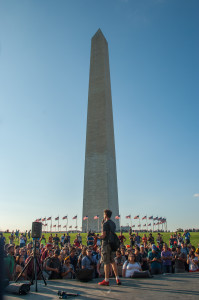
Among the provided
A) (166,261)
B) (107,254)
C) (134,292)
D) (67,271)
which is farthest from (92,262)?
(134,292)

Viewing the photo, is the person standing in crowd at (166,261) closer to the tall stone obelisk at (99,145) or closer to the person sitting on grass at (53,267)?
the person sitting on grass at (53,267)

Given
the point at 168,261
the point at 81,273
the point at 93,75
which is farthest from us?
the point at 93,75

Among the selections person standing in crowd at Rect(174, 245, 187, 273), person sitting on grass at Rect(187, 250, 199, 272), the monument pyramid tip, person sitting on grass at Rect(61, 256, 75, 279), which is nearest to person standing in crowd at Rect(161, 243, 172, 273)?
person standing in crowd at Rect(174, 245, 187, 273)

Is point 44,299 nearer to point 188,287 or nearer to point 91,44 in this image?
point 188,287

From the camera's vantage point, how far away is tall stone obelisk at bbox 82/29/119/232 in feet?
110

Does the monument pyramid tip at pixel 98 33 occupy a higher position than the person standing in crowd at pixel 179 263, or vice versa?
the monument pyramid tip at pixel 98 33

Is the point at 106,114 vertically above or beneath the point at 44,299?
above

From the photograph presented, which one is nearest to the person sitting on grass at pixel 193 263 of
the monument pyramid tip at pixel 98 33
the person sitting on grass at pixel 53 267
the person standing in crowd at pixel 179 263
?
the person standing in crowd at pixel 179 263

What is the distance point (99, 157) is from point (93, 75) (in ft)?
39.7

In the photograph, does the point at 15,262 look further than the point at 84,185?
No

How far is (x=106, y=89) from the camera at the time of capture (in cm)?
3666

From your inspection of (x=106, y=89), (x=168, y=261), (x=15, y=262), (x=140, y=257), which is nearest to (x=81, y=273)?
(x=15, y=262)

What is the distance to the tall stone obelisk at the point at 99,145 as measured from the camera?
33594 millimetres

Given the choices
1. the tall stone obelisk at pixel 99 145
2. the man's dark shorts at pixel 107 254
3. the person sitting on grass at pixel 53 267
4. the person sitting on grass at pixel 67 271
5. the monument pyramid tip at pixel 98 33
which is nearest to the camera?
the man's dark shorts at pixel 107 254
